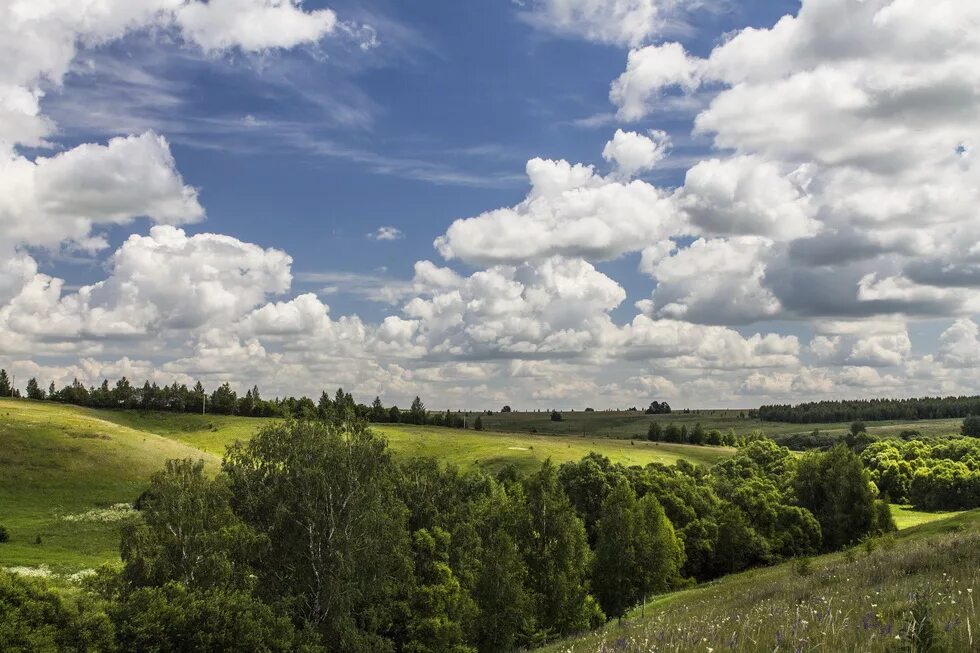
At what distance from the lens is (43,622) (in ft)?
125

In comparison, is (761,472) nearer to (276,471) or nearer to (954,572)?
(276,471)

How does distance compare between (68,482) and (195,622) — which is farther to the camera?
(68,482)

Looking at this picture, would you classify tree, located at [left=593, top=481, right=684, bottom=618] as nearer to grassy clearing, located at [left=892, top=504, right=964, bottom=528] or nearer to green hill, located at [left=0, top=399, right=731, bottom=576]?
green hill, located at [left=0, top=399, right=731, bottom=576]

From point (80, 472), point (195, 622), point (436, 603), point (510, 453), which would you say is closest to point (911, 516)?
point (510, 453)

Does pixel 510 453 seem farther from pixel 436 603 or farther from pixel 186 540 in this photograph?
pixel 186 540

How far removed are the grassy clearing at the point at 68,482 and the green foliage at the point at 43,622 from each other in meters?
37.3

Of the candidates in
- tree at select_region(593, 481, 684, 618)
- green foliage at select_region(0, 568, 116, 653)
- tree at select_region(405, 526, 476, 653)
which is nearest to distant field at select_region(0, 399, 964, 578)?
tree at select_region(405, 526, 476, 653)

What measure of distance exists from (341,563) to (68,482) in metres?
95.3

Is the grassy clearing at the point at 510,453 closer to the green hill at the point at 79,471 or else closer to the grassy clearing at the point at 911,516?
the green hill at the point at 79,471

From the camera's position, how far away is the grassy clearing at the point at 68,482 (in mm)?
86188

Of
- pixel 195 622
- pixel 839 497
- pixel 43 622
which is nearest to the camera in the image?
pixel 43 622

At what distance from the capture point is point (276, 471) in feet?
178

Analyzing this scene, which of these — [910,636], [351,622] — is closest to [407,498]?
[351,622]

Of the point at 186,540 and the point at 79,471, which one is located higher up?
the point at 186,540
